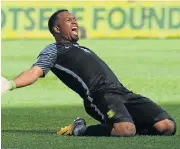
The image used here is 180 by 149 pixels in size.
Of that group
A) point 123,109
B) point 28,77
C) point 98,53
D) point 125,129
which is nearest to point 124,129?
point 125,129

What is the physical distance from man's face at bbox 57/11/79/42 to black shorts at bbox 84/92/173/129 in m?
0.56

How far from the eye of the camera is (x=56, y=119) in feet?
31.4

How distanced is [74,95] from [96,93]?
14.0 feet

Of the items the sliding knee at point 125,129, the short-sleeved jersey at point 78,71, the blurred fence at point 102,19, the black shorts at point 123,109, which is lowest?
the blurred fence at point 102,19

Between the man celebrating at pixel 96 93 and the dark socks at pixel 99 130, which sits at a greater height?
the man celebrating at pixel 96 93

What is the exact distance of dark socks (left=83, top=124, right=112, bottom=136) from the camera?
8.02 metres

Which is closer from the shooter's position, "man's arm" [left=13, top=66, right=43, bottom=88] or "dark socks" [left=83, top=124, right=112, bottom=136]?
"man's arm" [left=13, top=66, right=43, bottom=88]

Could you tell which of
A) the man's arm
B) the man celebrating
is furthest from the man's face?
the man's arm

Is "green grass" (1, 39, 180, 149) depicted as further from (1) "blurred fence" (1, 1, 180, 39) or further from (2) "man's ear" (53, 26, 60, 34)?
(1) "blurred fence" (1, 1, 180, 39)

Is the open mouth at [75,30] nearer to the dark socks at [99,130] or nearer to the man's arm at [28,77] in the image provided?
the man's arm at [28,77]

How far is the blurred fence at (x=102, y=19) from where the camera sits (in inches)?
1001

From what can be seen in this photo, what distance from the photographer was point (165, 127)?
808 centimetres

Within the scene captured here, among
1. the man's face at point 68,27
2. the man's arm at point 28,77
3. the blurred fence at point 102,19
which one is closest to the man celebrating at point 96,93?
the man's face at point 68,27

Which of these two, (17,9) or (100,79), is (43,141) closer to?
(100,79)
